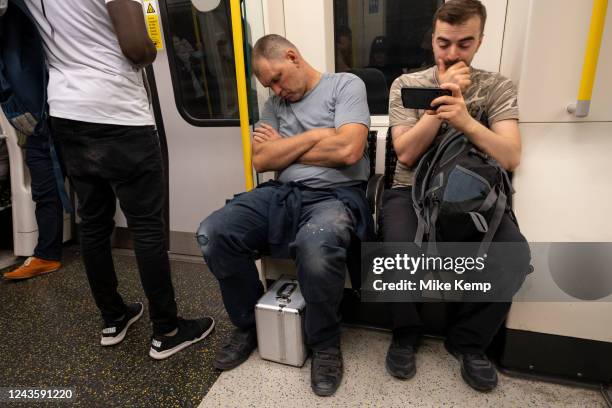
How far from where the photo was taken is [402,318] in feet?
5.48

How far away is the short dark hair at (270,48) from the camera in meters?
1.87

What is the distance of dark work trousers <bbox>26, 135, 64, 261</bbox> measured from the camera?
2678 mm

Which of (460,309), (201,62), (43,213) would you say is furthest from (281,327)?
(43,213)

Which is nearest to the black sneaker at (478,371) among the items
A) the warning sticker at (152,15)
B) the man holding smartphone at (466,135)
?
the man holding smartphone at (466,135)

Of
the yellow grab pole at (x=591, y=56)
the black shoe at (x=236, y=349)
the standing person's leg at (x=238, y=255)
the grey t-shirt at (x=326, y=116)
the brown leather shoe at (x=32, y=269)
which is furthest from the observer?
the brown leather shoe at (x=32, y=269)

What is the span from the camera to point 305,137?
6.13 feet

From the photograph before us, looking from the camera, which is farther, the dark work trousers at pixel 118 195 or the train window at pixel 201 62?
the train window at pixel 201 62

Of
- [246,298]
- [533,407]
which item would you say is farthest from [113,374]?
[533,407]

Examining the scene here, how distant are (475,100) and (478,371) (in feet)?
3.79

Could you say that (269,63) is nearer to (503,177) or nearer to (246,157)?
(246,157)

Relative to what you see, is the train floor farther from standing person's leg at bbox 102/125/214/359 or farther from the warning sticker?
the warning sticker

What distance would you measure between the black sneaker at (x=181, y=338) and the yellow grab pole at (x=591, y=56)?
193 centimetres

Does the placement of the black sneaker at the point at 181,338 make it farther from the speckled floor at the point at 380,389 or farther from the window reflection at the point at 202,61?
the window reflection at the point at 202,61

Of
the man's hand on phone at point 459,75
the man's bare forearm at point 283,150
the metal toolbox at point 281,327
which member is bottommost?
the metal toolbox at point 281,327
